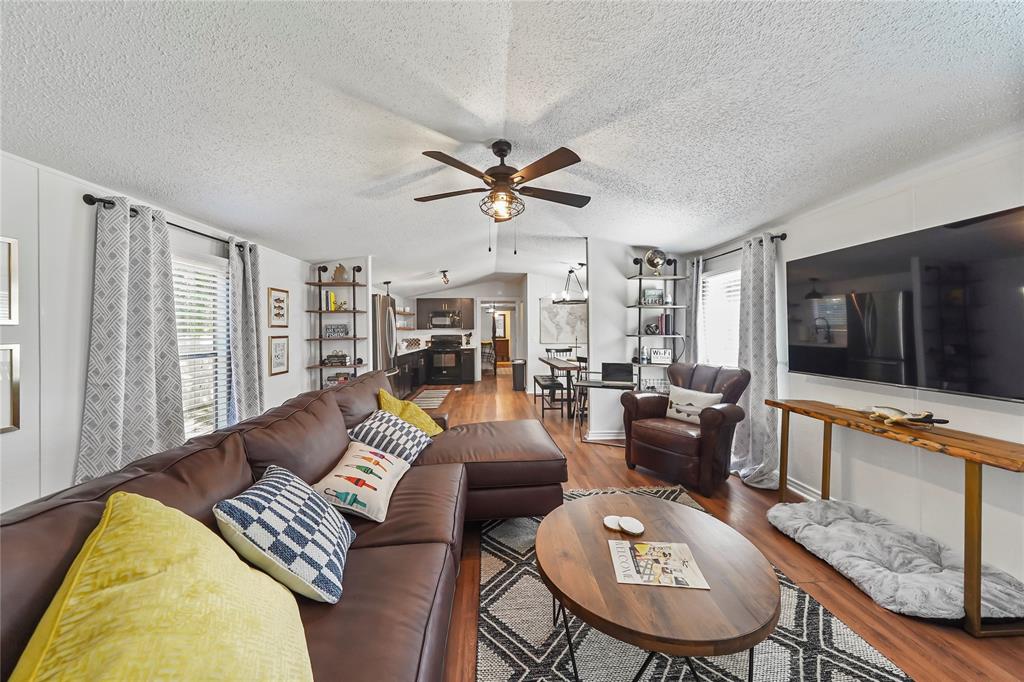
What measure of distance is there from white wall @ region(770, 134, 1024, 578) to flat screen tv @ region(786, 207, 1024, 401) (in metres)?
0.17

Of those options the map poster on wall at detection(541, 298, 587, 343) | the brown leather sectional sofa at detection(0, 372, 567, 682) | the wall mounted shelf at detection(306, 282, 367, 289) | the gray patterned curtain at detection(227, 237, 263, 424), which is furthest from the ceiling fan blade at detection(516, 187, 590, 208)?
the map poster on wall at detection(541, 298, 587, 343)

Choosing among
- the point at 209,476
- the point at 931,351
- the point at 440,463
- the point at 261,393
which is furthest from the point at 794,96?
the point at 261,393

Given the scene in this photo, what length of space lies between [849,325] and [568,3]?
271 cm

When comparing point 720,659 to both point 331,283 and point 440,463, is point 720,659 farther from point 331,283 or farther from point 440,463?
point 331,283

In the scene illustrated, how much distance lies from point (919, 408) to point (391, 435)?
324 cm

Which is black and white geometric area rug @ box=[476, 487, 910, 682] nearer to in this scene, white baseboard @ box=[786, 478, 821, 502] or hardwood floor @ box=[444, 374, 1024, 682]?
hardwood floor @ box=[444, 374, 1024, 682]

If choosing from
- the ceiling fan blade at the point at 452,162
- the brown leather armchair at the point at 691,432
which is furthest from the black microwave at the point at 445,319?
the ceiling fan blade at the point at 452,162

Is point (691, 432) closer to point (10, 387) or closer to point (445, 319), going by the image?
point (10, 387)

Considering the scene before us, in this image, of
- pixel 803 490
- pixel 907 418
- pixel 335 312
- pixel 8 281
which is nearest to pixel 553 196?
pixel 907 418

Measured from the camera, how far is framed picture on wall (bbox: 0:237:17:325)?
1631 mm

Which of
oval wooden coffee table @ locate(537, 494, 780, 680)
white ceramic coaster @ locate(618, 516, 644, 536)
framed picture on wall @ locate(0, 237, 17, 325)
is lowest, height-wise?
oval wooden coffee table @ locate(537, 494, 780, 680)

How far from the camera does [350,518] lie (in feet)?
5.20

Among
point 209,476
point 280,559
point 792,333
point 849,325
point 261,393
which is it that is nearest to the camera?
Answer: point 280,559

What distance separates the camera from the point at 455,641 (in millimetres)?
1540
